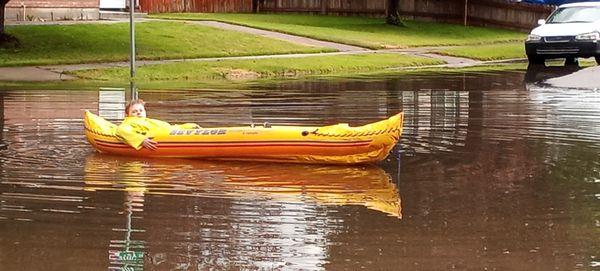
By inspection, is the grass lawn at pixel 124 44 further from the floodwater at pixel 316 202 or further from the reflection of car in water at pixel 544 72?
the floodwater at pixel 316 202

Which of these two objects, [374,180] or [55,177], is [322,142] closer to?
[374,180]

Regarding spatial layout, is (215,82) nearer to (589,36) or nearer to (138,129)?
(589,36)

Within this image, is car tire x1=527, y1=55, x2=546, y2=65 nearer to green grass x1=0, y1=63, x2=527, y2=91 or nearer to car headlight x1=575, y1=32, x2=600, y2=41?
green grass x1=0, y1=63, x2=527, y2=91

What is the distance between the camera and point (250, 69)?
29812 mm

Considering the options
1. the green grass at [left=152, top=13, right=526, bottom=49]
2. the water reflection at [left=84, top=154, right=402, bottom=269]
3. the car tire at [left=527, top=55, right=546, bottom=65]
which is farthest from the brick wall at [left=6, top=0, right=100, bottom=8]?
the water reflection at [left=84, top=154, right=402, bottom=269]

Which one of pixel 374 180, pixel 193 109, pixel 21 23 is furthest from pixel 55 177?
pixel 21 23

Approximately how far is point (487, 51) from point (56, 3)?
1502cm

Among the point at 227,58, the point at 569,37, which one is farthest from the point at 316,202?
the point at 569,37

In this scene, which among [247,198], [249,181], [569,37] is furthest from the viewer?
[569,37]

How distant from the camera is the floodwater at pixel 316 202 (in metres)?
8.48

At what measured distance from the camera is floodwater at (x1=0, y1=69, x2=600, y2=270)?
27.8ft

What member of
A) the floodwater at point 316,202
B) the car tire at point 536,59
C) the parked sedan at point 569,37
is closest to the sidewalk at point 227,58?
the car tire at point 536,59

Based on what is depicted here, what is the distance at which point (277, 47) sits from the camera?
35.1 m

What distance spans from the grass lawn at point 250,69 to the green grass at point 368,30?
442 cm
